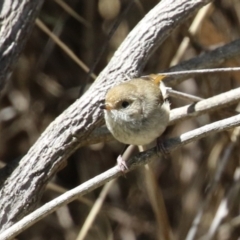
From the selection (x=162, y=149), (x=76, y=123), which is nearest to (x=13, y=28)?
(x=76, y=123)

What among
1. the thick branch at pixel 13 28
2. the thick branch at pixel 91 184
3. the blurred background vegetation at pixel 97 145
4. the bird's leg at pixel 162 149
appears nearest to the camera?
the thick branch at pixel 91 184

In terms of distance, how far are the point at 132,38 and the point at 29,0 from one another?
1.64 ft

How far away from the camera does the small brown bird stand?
215cm

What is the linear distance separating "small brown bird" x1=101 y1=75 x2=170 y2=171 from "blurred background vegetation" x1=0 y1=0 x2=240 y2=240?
106 cm

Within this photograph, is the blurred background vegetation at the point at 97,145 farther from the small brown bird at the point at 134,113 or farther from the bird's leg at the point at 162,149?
the bird's leg at the point at 162,149

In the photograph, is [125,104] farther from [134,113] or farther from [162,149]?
[162,149]

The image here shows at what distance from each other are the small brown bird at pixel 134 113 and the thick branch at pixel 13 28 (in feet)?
1.76

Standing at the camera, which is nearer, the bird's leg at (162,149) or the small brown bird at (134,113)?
the bird's leg at (162,149)

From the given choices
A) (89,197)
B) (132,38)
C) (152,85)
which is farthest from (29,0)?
(89,197)

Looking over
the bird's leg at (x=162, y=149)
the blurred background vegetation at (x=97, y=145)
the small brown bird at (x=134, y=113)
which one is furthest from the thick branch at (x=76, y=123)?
the blurred background vegetation at (x=97, y=145)

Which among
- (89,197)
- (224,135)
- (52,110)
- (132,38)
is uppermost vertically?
(52,110)

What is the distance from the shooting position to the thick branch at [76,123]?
2229 millimetres

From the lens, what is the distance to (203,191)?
11.7 ft

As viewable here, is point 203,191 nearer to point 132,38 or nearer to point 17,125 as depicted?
point 17,125
